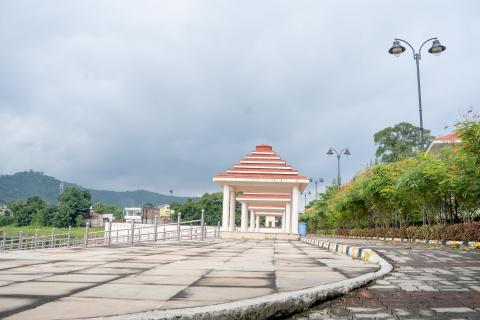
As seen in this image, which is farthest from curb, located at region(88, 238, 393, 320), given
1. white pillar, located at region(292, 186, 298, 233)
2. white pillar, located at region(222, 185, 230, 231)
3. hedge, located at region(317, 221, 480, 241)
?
white pillar, located at region(222, 185, 230, 231)

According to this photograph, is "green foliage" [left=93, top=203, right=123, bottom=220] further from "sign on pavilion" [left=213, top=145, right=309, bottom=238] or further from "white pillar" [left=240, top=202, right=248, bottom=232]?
"sign on pavilion" [left=213, top=145, right=309, bottom=238]

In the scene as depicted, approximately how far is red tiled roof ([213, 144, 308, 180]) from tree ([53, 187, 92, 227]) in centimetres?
6155

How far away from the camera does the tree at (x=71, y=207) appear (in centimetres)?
7862

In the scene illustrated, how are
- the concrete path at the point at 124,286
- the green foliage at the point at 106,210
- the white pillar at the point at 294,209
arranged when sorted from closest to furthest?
1. the concrete path at the point at 124,286
2. the white pillar at the point at 294,209
3. the green foliage at the point at 106,210

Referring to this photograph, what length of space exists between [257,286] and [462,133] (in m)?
9.21

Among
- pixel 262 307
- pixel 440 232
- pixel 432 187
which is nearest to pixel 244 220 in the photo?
pixel 440 232

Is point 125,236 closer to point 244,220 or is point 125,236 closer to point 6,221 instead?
point 244,220

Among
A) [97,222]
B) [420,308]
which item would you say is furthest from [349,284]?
[97,222]

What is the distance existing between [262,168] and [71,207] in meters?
63.6

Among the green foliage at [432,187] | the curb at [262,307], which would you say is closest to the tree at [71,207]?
the green foliage at [432,187]

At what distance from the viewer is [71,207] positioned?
259 feet

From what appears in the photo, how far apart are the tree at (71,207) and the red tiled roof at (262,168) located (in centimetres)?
6155

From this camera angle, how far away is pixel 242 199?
33.2 m

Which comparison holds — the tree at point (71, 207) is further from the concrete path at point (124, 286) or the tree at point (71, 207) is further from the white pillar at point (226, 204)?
the concrete path at point (124, 286)
